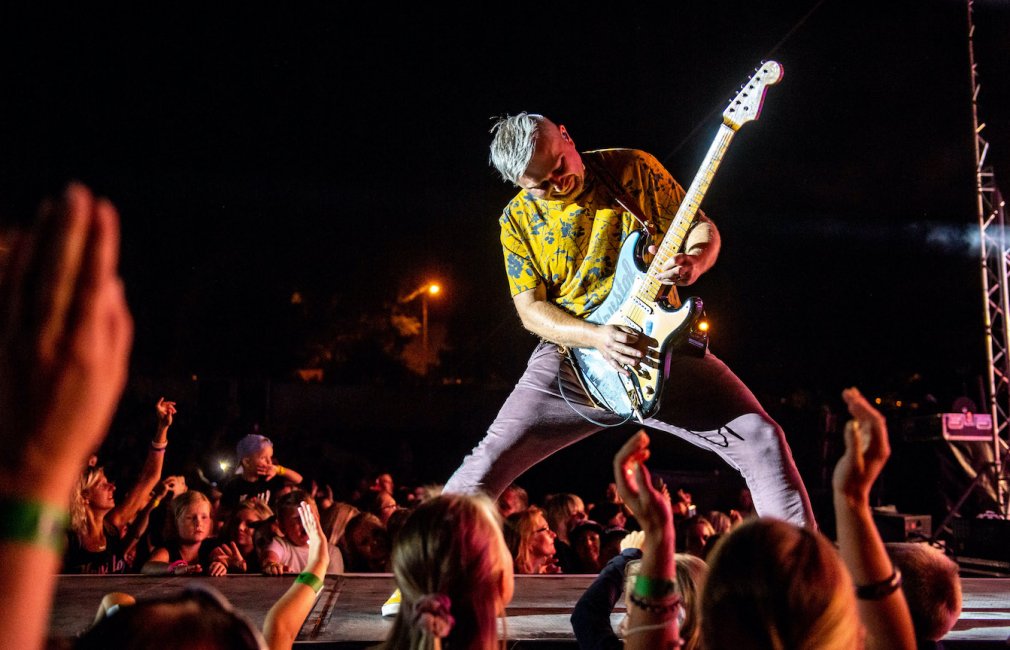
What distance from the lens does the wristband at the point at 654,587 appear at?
5.58ft

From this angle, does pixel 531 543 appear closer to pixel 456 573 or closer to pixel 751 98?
pixel 751 98

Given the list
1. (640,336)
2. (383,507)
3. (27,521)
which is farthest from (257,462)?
(27,521)

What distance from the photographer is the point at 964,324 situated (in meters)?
18.5

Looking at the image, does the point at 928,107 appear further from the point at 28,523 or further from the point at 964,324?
the point at 28,523

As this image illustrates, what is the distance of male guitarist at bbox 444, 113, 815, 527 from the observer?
2.97 meters

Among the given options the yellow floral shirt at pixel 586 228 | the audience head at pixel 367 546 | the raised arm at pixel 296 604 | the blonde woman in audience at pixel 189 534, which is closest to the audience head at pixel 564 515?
the audience head at pixel 367 546

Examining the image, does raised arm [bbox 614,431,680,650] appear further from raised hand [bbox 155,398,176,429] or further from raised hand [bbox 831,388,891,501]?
raised hand [bbox 155,398,176,429]

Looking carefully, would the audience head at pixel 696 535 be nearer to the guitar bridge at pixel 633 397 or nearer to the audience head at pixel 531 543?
the audience head at pixel 531 543

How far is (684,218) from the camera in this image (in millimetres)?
3055

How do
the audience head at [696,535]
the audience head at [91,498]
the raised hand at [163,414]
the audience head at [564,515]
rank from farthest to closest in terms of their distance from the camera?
the audience head at [564,515] → the audience head at [696,535] → the raised hand at [163,414] → the audience head at [91,498]

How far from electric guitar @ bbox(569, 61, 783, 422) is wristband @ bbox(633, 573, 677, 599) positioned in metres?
1.30

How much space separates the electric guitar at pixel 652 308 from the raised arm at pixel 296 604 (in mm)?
1320

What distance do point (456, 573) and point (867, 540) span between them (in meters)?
0.83

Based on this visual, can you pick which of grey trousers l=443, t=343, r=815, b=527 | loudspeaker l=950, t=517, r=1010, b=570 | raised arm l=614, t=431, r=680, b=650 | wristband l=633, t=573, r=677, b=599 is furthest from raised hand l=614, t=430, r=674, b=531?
loudspeaker l=950, t=517, r=1010, b=570
